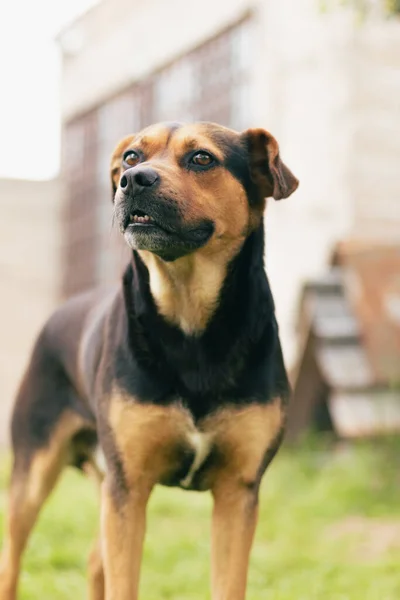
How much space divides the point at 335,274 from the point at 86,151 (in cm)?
685

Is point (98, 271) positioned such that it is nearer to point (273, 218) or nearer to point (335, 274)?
point (273, 218)

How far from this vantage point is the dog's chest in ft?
10.2

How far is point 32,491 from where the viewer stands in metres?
3.91

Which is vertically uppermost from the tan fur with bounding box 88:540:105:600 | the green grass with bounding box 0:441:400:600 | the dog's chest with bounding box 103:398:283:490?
the dog's chest with bounding box 103:398:283:490

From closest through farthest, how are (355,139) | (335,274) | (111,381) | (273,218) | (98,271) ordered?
(111,381)
(335,274)
(355,139)
(273,218)
(98,271)

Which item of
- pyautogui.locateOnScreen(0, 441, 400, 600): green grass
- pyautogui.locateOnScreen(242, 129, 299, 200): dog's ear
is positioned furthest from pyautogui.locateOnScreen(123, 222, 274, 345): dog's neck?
pyautogui.locateOnScreen(0, 441, 400, 600): green grass

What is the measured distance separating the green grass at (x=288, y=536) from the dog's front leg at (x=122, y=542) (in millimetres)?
1473

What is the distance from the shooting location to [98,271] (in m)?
13.1

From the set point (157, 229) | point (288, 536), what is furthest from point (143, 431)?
point (288, 536)

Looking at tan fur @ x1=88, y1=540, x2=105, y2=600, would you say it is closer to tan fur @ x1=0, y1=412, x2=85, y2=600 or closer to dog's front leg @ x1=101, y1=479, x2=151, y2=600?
tan fur @ x1=0, y1=412, x2=85, y2=600

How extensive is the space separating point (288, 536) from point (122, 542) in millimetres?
2996

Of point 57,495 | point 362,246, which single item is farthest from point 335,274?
point 57,495

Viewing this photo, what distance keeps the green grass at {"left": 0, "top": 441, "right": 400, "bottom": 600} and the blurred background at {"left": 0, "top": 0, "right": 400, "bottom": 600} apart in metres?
0.03

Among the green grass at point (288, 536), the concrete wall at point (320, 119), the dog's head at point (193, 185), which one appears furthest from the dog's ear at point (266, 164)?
the concrete wall at point (320, 119)
